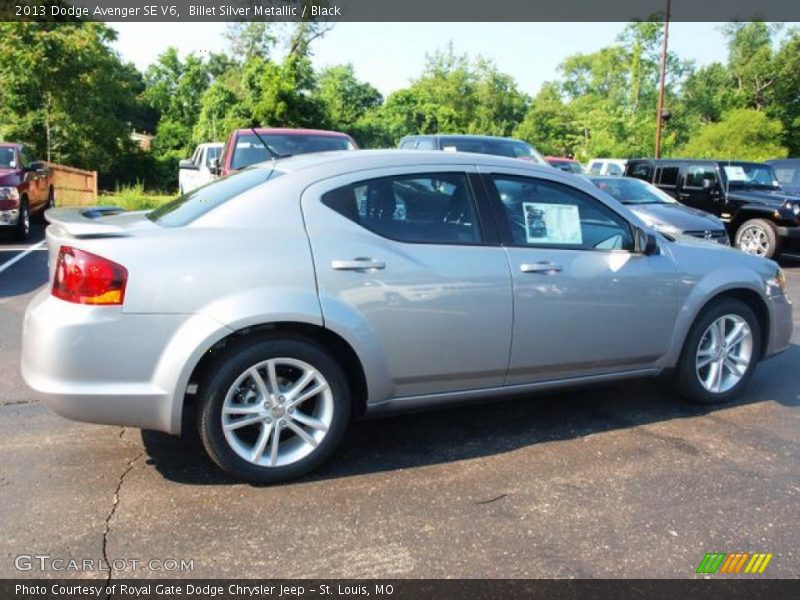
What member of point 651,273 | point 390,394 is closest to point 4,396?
point 390,394

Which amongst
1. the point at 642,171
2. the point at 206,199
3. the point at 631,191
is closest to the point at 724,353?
the point at 206,199

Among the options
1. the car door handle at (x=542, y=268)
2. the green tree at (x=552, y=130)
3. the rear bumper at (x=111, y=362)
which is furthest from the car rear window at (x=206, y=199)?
the green tree at (x=552, y=130)

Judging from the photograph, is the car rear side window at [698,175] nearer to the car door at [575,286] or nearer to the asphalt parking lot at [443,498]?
the asphalt parking lot at [443,498]

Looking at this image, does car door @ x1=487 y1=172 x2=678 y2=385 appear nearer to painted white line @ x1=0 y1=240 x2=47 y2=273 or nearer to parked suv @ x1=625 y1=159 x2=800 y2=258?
painted white line @ x1=0 y1=240 x2=47 y2=273

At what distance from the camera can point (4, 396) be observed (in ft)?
15.2

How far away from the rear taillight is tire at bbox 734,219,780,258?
35.4 ft

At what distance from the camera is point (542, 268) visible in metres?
3.91

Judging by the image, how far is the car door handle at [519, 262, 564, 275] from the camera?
3863mm

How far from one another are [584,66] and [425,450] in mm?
79976

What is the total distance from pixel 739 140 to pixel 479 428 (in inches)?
1551

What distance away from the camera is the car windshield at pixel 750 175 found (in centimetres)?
1274

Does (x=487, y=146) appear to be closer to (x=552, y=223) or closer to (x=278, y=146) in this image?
(x=278, y=146)

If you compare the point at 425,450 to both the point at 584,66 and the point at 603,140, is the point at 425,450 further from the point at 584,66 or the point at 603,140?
the point at 584,66

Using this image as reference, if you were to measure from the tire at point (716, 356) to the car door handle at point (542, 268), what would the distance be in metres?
1.19
